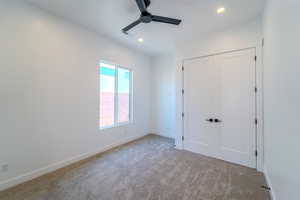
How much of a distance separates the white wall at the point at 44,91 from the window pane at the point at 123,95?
0.74 meters

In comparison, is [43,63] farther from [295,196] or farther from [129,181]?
[295,196]

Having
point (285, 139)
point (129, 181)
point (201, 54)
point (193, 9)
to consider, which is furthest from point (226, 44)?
point (129, 181)

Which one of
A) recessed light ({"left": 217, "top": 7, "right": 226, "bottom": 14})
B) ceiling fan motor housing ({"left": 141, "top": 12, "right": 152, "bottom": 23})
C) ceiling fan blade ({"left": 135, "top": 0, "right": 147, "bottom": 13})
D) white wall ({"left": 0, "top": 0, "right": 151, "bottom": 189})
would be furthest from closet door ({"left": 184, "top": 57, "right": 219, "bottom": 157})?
white wall ({"left": 0, "top": 0, "right": 151, "bottom": 189})

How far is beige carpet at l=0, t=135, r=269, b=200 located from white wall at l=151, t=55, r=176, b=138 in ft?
5.91

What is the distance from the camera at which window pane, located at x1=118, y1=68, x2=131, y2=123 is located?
4143 mm

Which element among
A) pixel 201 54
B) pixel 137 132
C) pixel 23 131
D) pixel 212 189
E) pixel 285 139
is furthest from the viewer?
pixel 137 132

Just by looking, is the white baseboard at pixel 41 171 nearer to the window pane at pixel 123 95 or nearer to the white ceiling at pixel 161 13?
the window pane at pixel 123 95

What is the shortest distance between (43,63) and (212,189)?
3.65 m

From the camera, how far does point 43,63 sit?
2.48m

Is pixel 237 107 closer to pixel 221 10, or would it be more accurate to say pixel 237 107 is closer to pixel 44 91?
pixel 221 10

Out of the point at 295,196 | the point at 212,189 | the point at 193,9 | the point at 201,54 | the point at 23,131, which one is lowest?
the point at 212,189

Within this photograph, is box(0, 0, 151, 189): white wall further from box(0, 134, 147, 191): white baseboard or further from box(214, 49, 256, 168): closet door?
box(214, 49, 256, 168): closet door

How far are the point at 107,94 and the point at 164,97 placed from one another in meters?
2.15

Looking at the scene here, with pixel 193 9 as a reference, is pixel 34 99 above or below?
below
